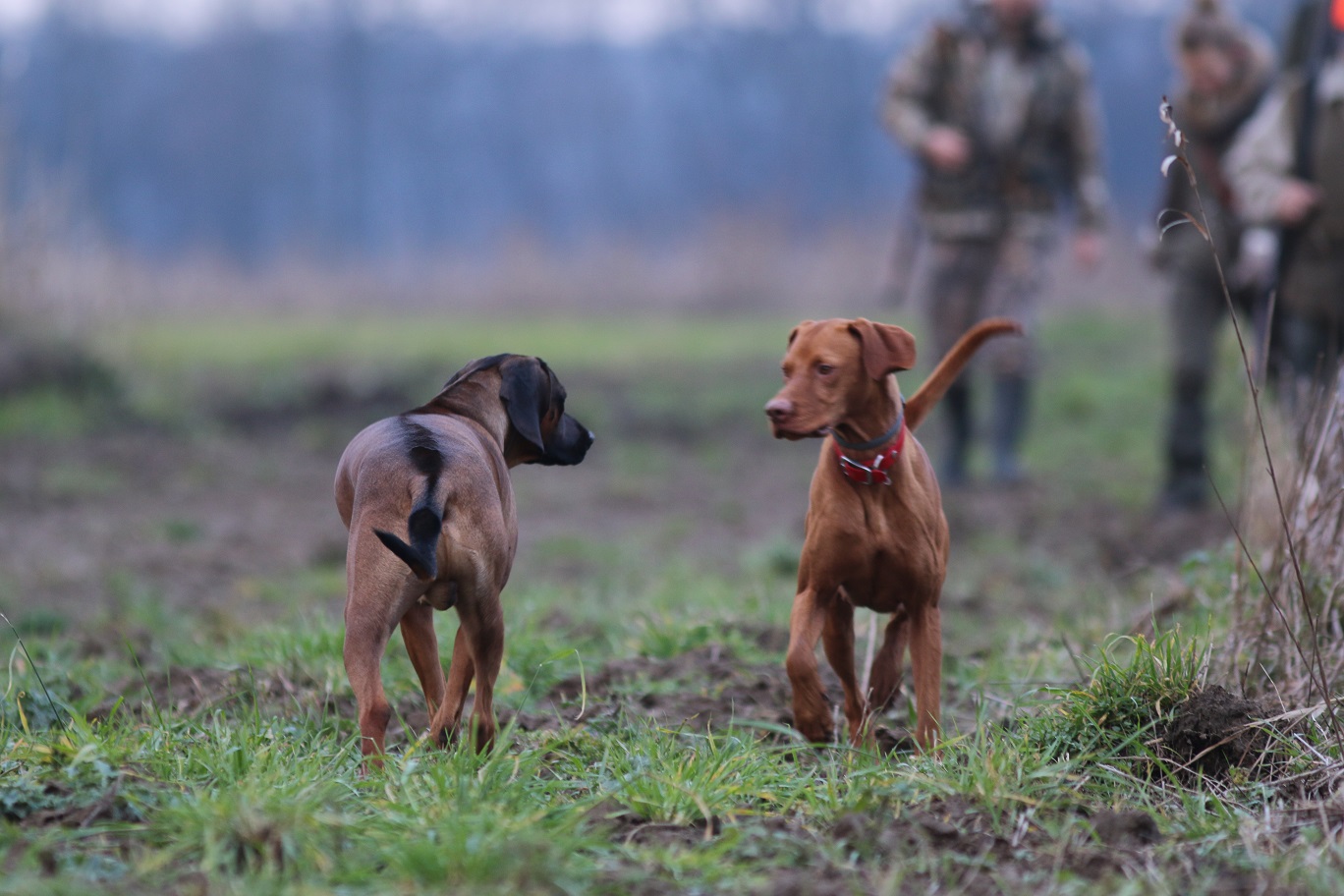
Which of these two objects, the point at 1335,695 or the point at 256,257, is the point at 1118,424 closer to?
the point at 1335,695

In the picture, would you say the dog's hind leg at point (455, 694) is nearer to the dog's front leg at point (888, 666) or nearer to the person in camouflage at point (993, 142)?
the dog's front leg at point (888, 666)

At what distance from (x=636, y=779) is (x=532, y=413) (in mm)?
985

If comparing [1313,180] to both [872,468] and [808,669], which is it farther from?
[808,669]

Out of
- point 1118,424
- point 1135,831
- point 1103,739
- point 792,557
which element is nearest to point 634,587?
point 792,557

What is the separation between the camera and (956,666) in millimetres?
4617

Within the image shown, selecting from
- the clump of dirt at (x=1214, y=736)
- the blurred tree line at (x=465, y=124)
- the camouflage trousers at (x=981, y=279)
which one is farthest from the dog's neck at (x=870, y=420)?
the blurred tree line at (x=465, y=124)

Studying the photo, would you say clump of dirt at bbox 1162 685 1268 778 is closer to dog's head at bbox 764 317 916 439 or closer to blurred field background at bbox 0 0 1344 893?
blurred field background at bbox 0 0 1344 893

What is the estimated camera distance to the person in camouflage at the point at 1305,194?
6.43 m

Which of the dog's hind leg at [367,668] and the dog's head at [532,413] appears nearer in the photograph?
the dog's hind leg at [367,668]

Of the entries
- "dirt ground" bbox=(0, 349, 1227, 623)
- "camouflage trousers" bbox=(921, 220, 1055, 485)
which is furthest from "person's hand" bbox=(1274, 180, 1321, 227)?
"camouflage trousers" bbox=(921, 220, 1055, 485)

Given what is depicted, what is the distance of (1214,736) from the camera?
10.5 ft

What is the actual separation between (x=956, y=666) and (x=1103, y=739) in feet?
4.49

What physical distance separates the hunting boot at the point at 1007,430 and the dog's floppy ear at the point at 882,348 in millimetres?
5862

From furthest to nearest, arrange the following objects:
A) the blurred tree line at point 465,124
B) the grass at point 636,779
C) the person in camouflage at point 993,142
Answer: the blurred tree line at point 465,124, the person in camouflage at point 993,142, the grass at point 636,779
